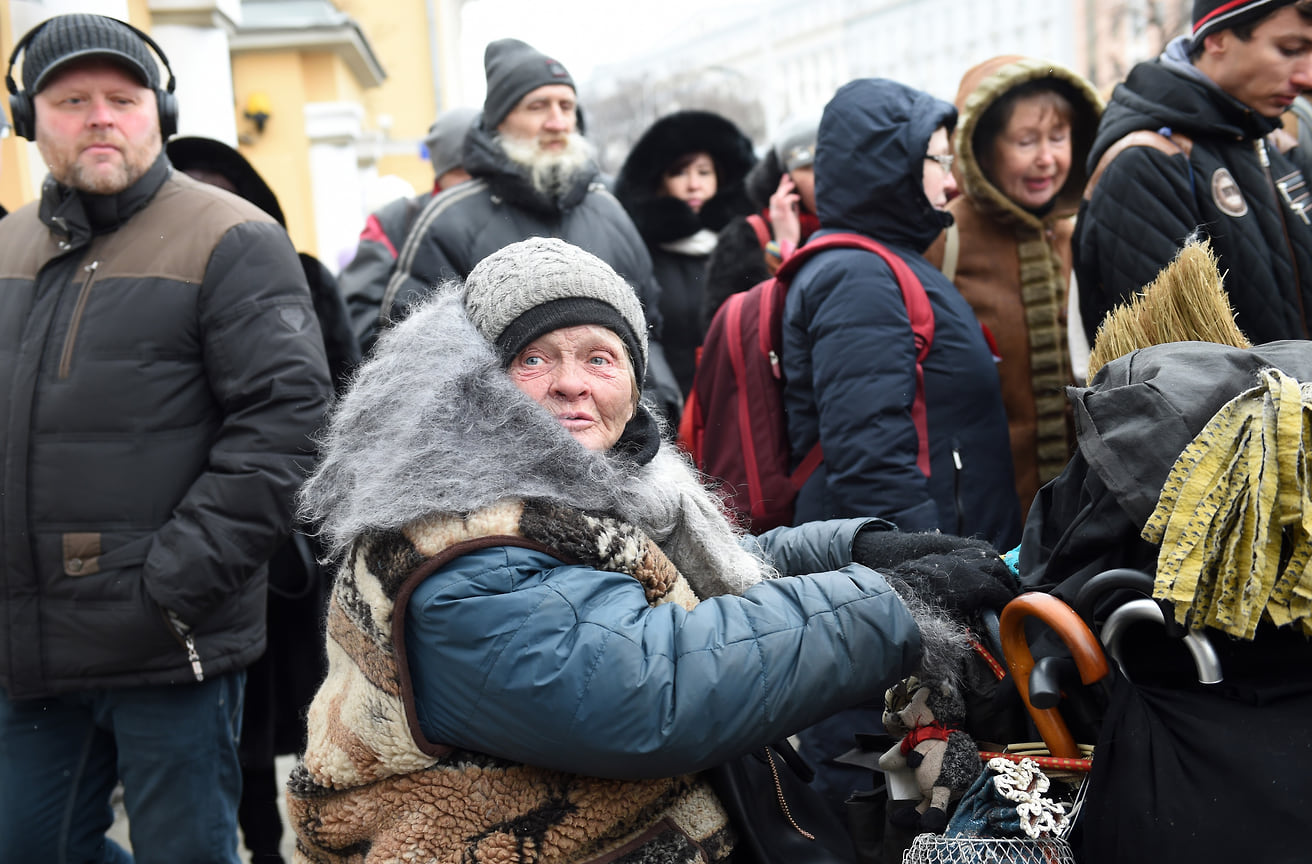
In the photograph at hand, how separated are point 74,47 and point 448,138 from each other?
2.85m

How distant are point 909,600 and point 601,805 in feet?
1.80

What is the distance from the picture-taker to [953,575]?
188 cm

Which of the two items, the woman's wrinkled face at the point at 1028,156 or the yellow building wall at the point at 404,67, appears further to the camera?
the yellow building wall at the point at 404,67

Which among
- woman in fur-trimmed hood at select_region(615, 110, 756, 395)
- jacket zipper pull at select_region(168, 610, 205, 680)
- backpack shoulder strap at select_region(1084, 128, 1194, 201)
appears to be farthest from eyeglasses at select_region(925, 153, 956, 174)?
jacket zipper pull at select_region(168, 610, 205, 680)

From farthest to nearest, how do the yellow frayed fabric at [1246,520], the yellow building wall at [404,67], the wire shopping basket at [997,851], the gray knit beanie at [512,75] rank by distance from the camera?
the yellow building wall at [404,67] → the gray knit beanie at [512,75] → the wire shopping basket at [997,851] → the yellow frayed fabric at [1246,520]

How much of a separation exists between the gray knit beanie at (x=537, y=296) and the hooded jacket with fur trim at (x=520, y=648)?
0.27 ft

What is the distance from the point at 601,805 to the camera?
1.78 meters

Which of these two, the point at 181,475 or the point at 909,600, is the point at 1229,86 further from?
the point at 181,475

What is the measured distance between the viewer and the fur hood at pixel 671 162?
5.44m

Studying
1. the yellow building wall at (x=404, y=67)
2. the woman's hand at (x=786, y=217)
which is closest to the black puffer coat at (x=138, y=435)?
the woman's hand at (x=786, y=217)

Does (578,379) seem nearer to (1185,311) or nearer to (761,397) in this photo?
(1185,311)

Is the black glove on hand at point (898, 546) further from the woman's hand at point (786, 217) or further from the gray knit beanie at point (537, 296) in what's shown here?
the woman's hand at point (786, 217)

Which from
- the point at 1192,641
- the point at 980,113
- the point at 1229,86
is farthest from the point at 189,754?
the point at 1229,86

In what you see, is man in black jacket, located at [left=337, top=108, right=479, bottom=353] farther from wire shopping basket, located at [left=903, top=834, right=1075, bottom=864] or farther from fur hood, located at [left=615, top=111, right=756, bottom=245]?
wire shopping basket, located at [left=903, top=834, right=1075, bottom=864]
